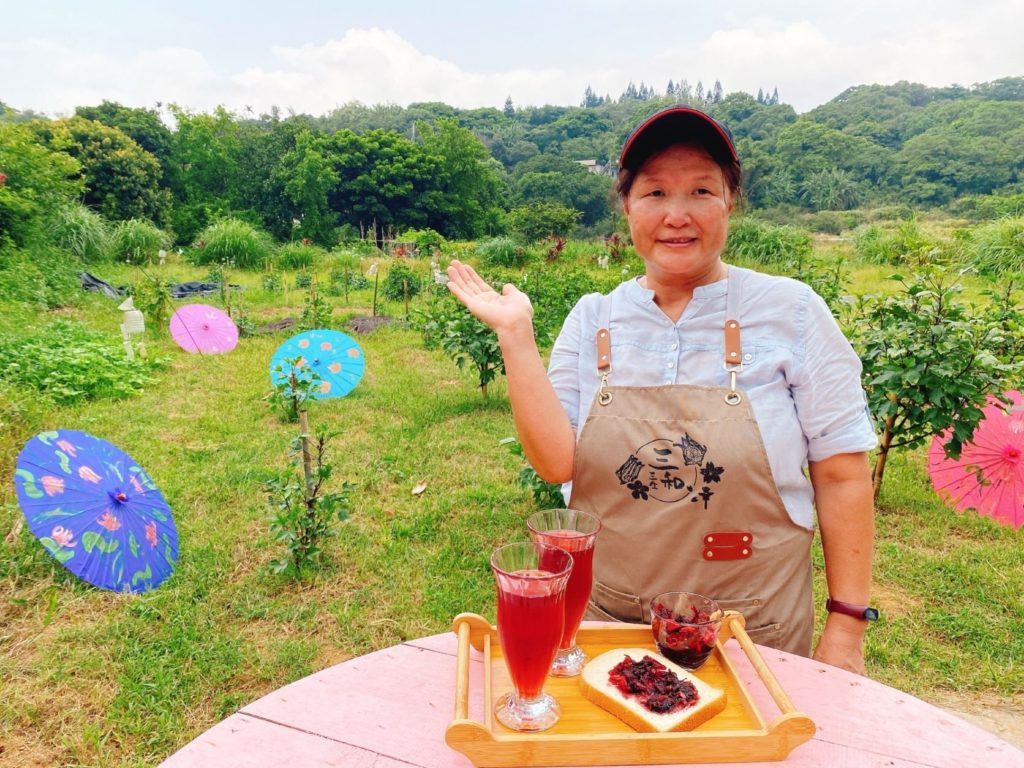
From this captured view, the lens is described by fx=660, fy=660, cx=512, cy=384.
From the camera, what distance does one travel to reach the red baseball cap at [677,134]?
1.40 m

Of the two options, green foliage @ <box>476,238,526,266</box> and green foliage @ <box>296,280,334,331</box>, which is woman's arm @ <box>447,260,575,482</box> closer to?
green foliage @ <box>296,280,334,331</box>

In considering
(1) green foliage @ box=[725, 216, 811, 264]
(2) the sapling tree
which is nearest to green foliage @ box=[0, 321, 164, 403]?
(2) the sapling tree

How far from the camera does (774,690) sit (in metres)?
1.04

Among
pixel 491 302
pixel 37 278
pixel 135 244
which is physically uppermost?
pixel 135 244

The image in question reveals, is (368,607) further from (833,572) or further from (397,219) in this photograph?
(397,219)

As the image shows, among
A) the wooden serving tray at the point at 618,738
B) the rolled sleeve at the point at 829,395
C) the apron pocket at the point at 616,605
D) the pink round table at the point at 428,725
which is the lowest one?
the apron pocket at the point at 616,605

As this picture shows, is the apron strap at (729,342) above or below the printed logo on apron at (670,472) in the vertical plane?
above

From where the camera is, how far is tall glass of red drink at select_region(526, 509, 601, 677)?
111 cm

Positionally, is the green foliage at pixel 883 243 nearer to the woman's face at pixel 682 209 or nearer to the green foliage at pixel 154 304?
the green foliage at pixel 154 304

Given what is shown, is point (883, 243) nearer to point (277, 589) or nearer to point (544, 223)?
point (544, 223)

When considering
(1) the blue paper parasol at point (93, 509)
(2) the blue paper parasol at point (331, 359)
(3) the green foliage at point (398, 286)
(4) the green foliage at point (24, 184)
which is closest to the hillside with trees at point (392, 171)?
(4) the green foliage at point (24, 184)

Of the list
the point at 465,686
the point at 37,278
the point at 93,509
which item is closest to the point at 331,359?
the point at 93,509

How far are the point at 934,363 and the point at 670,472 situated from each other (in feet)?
8.63

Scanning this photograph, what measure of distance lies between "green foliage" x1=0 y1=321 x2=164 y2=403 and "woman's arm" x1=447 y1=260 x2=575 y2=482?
546 cm
